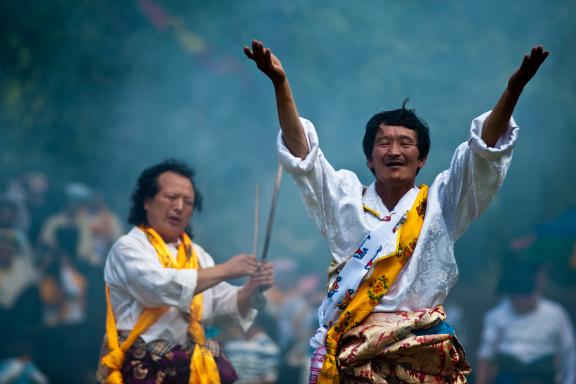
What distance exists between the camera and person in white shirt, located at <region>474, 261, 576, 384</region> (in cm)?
741

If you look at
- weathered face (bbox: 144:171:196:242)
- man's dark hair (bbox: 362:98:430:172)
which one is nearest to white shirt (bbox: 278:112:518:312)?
man's dark hair (bbox: 362:98:430:172)

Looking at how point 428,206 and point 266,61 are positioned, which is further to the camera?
point 428,206

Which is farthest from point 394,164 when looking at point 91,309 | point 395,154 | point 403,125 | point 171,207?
point 91,309

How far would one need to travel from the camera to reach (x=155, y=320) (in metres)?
3.42

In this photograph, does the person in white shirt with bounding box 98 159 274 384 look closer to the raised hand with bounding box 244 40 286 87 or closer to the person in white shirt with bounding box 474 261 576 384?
the raised hand with bounding box 244 40 286 87

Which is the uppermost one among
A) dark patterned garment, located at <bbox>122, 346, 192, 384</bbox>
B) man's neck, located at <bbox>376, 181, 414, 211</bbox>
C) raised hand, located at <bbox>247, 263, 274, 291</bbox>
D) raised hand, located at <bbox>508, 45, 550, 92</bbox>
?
raised hand, located at <bbox>508, 45, 550, 92</bbox>

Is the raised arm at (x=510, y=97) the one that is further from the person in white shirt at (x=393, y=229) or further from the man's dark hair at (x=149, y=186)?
the man's dark hair at (x=149, y=186)

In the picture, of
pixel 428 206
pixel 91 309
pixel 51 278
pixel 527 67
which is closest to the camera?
pixel 527 67

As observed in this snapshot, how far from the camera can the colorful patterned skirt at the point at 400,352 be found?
7.52ft

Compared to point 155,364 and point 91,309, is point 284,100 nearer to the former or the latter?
point 155,364

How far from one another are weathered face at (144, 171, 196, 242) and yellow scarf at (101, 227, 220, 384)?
0.18 feet

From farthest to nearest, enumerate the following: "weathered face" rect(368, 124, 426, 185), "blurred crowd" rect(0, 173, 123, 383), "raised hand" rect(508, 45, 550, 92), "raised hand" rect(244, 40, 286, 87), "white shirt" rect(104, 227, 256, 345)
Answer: "blurred crowd" rect(0, 173, 123, 383) < "white shirt" rect(104, 227, 256, 345) < "weathered face" rect(368, 124, 426, 185) < "raised hand" rect(244, 40, 286, 87) < "raised hand" rect(508, 45, 550, 92)

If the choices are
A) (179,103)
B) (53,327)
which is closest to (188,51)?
(179,103)

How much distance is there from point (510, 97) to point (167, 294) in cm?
176
